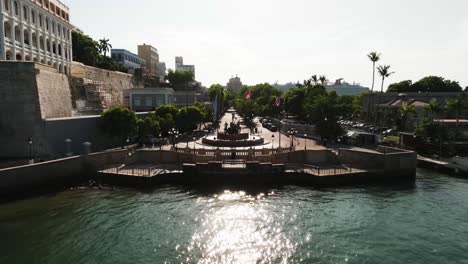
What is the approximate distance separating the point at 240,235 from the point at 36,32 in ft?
142

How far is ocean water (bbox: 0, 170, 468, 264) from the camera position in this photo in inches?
738

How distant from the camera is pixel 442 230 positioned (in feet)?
72.2

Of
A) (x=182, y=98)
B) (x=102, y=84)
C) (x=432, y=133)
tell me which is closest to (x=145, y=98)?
(x=102, y=84)

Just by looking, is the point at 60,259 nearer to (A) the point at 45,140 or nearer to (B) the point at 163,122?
(A) the point at 45,140

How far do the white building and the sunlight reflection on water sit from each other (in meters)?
33.6

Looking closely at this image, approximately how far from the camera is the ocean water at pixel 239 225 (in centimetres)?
1873

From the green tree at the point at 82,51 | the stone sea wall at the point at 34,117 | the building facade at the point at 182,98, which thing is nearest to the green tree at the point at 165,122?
the stone sea wall at the point at 34,117

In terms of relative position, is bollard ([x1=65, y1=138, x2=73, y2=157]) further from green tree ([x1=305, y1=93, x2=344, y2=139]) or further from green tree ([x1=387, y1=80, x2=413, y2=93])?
green tree ([x1=387, y1=80, x2=413, y2=93])

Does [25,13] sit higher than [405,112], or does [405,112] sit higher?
[25,13]

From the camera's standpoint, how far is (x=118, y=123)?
40.2 meters

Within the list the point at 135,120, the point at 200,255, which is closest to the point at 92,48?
the point at 135,120

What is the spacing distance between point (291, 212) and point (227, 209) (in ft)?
16.7

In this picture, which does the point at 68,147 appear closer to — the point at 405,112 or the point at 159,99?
the point at 159,99

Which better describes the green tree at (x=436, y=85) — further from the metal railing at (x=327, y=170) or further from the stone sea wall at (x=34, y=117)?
the stone sea wall at (x=34, y=117)
